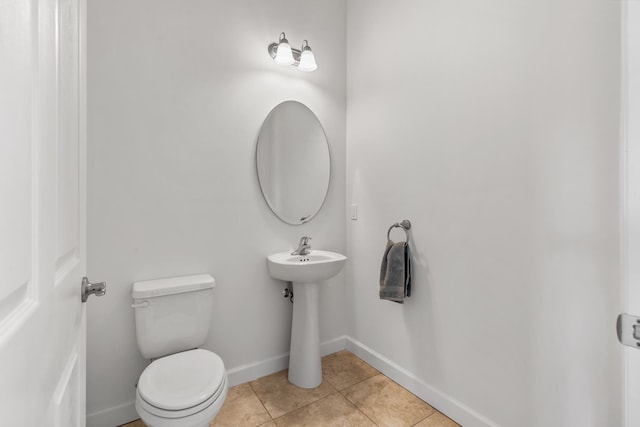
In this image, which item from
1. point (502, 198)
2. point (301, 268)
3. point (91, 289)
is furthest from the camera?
point (301, 268)

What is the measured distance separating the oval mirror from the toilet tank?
2.37 feet

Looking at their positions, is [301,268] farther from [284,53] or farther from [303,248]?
[284,53]

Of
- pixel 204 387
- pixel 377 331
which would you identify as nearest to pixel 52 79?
pixel 204 387

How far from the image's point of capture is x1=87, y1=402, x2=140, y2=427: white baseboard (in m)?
1.53

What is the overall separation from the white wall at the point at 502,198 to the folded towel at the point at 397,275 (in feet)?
0.23

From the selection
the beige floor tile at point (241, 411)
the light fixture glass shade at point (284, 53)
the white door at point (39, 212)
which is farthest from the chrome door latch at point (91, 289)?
the light fixture glass shade at point (284, 53)

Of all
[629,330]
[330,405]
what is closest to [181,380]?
[330,405]

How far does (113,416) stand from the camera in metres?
1.57

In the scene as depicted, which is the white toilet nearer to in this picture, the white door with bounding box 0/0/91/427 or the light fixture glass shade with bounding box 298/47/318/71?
the white door with bounding box 0/0/91/427

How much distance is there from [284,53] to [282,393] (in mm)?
2134

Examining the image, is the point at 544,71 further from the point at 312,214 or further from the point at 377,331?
the point at 377,331

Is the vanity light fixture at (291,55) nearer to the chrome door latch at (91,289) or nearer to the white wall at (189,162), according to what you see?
the white wall at (189,162)

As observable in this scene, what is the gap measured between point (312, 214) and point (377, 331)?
3.11 ft

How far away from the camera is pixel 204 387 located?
4.13 feet
